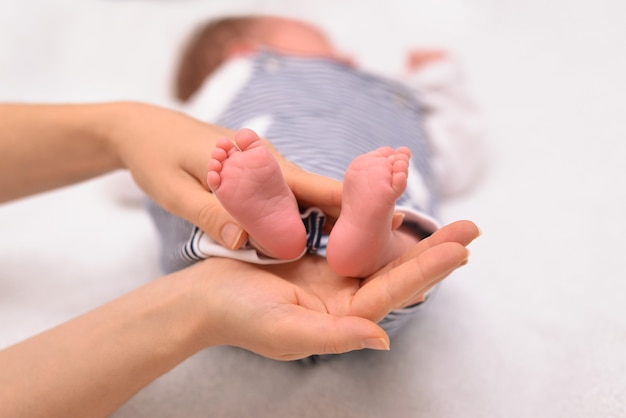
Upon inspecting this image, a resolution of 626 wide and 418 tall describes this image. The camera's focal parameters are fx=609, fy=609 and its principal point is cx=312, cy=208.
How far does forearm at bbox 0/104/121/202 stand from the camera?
0.72 m

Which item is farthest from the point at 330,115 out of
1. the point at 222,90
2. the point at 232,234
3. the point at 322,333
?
the point at 322,333

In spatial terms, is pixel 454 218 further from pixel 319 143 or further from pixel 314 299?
pixel 314 299

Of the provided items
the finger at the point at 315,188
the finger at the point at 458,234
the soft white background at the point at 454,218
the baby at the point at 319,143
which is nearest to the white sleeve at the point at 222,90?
the baby at the point at 319,143

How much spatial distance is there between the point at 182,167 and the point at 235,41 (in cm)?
69

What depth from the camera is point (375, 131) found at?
33.9 inches

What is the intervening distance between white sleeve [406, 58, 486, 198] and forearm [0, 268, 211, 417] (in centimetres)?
55

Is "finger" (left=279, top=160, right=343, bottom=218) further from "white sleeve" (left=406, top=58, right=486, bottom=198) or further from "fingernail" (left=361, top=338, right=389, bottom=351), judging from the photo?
"white sleeve" (left=406, top=58, right=486, bottom=198)

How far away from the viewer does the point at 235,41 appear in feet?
4.12

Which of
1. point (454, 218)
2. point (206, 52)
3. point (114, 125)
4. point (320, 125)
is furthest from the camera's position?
point (206, 52)

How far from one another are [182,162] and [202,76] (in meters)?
0.69

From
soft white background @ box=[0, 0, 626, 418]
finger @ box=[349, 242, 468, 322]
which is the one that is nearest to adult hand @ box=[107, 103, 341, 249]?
finger @ box=[349, 242, 468, 322]

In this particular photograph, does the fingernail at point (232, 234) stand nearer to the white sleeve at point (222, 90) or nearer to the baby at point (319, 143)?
the baby at point (319, 143)

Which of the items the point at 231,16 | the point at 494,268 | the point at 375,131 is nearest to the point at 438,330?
the point at 494,268

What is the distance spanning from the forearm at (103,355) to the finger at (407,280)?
0.16 metres
